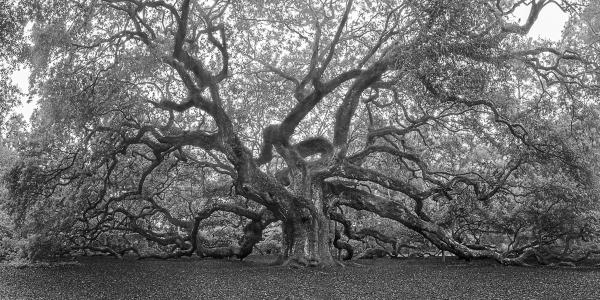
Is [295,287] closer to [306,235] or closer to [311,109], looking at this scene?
[306,235]

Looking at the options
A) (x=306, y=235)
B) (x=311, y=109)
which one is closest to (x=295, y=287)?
(x=306, y=235)

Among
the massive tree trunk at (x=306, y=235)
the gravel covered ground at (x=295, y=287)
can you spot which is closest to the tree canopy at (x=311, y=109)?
the massive tree trunk at (x=306, y=235)

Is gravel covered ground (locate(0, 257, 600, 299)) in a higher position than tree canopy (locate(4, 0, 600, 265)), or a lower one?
lower

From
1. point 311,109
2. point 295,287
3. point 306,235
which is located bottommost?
point 295,287

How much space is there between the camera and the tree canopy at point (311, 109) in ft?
30.6

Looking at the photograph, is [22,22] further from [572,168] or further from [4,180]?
[572,168]

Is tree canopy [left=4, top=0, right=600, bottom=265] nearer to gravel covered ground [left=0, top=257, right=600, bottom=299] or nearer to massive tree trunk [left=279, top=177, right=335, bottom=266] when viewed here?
massive tree trunk [left=279, top=177, right=335, bottom=266]

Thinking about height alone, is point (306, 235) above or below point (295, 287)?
above

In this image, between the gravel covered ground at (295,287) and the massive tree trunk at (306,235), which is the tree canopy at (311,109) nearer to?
the massive tree trunk at (306,235)

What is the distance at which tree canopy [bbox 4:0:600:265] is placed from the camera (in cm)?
932

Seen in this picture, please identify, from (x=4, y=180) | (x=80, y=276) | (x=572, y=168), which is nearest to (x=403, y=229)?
(x=572, y=168)

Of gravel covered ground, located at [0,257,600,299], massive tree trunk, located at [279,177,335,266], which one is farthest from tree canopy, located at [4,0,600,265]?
gravel covered ground, located at [0,257,600,299]

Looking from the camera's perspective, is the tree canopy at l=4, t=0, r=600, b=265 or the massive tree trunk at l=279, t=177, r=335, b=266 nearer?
the tree canopy at l=4, t=0, r=600, b=265

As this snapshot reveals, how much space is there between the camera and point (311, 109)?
44.1 ft
